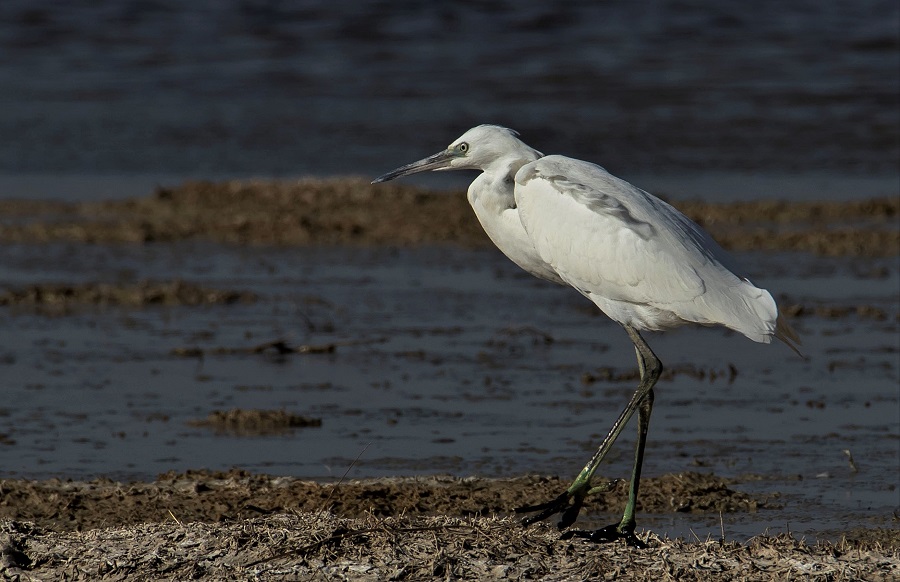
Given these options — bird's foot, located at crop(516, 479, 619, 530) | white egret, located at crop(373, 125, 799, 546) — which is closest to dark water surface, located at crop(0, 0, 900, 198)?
white egret, located at crop(373, 125, 799, 546)

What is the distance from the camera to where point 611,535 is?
234 inches

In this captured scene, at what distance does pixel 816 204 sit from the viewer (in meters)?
16.0

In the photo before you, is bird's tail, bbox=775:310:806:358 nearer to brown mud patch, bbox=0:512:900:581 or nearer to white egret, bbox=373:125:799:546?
white egret, bbox=373:125:799:546

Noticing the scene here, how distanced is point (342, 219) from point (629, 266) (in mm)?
8992

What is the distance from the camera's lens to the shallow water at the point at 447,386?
7.83 meters

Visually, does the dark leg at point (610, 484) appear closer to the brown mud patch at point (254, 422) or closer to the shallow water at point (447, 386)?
the shallow water at point (447, 386)

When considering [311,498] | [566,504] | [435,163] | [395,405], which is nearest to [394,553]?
[566,504]

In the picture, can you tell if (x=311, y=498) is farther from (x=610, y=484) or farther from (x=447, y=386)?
(x=447, y=386)

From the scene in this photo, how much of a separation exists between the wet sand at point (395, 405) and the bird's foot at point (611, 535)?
82 mm

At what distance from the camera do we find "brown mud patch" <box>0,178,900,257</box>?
14328mm

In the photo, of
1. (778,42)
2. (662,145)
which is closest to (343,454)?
(662,145)

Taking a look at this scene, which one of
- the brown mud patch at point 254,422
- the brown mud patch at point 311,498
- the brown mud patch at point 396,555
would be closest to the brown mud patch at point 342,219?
the brown mud patch at point 254,422

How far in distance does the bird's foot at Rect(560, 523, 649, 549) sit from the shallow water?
0.70 m

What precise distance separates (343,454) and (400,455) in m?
0.31
